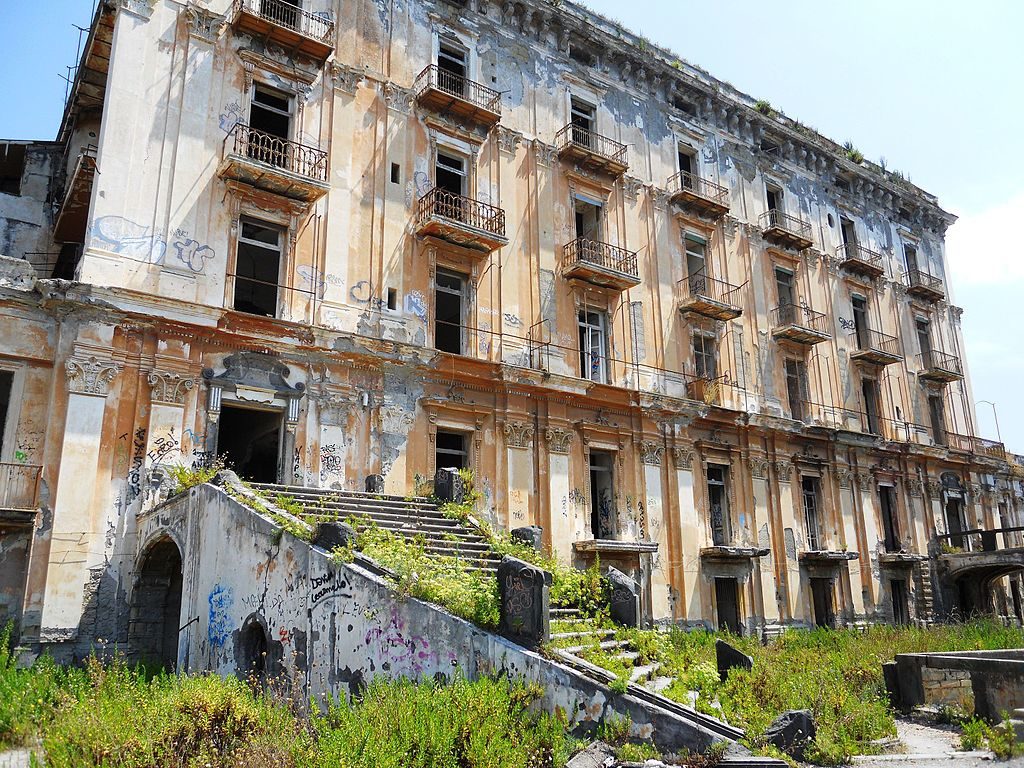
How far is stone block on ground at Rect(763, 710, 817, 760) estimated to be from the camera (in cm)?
772

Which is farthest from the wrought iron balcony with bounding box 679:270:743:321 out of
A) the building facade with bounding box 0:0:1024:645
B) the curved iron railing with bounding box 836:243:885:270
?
the curved iron railing with bounding box 836:243:885:270

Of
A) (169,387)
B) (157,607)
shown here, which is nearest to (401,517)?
(157,607)

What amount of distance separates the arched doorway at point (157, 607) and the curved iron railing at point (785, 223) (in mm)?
20662

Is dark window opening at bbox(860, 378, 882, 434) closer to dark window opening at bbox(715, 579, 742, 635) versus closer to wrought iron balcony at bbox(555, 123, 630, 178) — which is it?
dark window opening at bbox(715, 579, 742, 635)

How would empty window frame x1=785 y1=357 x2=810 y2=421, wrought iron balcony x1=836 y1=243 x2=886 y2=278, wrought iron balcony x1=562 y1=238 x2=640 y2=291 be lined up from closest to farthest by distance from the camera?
1. wrought iron balcony x1=562 y1=238 x2=640 y2=291
2. empty window frame x1=785 y1=357 x2=810 y2=421
3. wrought iron balcony x1=836 y1=243 x2=886 y2=278

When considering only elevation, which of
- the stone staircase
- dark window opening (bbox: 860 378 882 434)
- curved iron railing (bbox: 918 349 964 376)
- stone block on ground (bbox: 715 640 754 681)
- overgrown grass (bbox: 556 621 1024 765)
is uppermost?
curved iron railing (bbox: 918 349 964 376)

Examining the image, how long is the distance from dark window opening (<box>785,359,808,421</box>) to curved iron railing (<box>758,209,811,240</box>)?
14.8ft

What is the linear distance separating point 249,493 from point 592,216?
13.8m

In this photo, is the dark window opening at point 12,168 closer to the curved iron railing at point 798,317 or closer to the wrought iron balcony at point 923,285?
the curved iron railing at point 798,317

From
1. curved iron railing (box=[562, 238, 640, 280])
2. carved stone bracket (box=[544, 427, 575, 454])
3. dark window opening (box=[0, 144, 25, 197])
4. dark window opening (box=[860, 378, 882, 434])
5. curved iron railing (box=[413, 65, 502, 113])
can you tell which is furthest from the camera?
dark window opening (box=[860, 378, 882, 434])

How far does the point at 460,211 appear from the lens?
18734mm

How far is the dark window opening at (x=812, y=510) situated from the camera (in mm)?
24359

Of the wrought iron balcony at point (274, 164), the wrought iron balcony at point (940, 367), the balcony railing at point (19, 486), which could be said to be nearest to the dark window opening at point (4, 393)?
the balcony railing at point (19, 486)

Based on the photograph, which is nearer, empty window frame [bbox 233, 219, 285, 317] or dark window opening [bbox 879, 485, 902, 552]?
empty window frame [bbox 233, 219, 285, 317]
